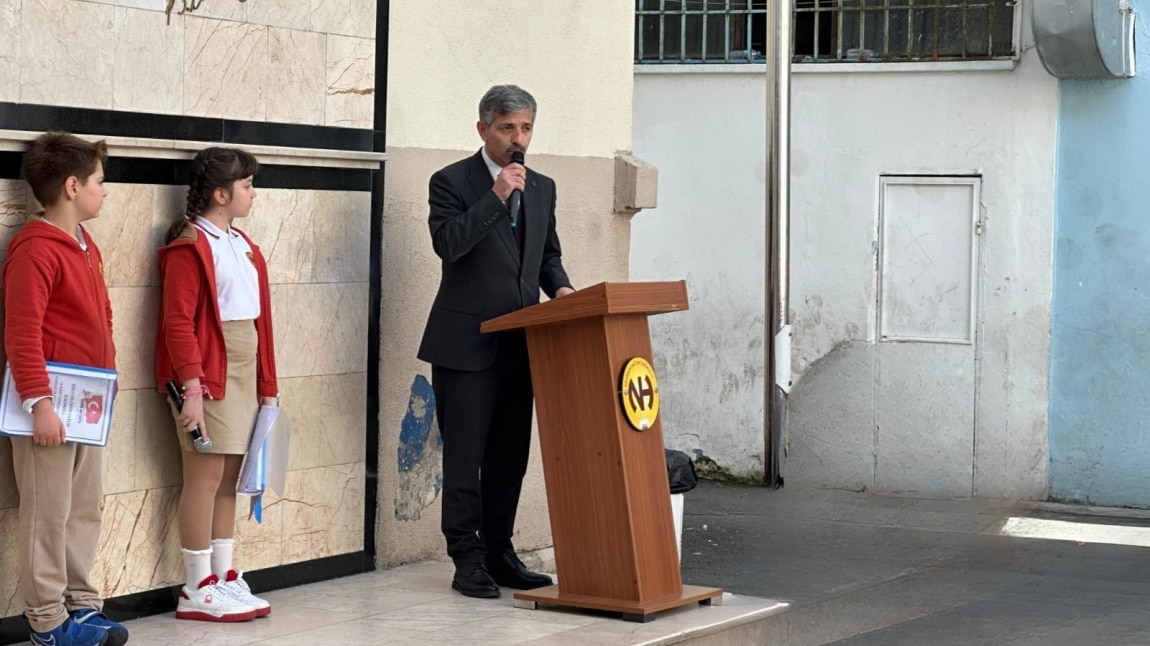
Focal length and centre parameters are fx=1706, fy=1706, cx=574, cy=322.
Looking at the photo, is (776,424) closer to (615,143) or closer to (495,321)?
(615,143)

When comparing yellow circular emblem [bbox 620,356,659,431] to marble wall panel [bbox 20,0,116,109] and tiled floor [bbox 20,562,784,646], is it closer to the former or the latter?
tiled floor [bbox 20,562,784,646]

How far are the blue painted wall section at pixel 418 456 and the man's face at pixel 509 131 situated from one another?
1.35 m

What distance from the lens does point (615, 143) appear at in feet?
27.8

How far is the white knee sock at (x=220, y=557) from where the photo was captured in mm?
6137

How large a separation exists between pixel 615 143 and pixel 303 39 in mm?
2236

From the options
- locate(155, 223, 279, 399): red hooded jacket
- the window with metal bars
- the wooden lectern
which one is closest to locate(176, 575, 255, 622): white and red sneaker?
locate(155, 223, 279, 399): red hooded jacket

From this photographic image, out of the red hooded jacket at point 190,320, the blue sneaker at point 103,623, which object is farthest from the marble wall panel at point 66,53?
the blue sneaker at point 103,623

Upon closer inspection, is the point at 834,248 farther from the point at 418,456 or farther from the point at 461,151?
the point at 418,456

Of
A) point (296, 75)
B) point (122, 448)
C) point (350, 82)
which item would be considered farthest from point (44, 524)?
point (350, 82)

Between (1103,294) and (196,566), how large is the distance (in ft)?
22.2

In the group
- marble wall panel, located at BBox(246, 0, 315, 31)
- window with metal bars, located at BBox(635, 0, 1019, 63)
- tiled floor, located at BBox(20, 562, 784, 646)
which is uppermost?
window with metal bars, located at BBox(635, 0, 1019, 63)

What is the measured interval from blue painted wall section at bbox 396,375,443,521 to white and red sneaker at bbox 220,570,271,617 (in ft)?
3.87

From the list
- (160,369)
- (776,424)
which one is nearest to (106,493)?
(160,369)

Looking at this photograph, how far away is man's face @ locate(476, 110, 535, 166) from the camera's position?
249 inches
